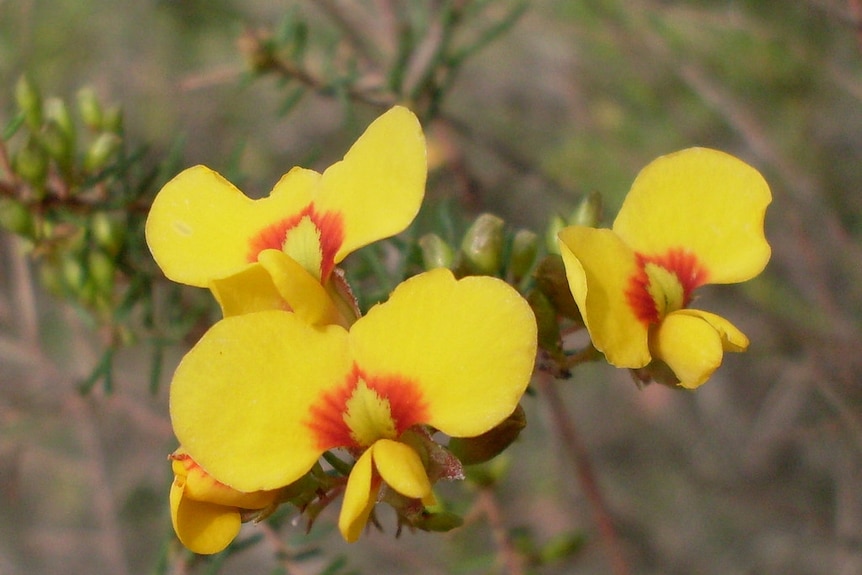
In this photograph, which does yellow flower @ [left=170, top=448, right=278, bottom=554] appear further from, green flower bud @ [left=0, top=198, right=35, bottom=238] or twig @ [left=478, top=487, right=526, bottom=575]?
twig @ [left=478, top=487, right=526, bottom=575]

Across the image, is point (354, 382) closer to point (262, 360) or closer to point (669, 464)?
point (262, 360)

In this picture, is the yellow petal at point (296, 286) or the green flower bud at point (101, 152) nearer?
the yellow petal at point (296, 286)

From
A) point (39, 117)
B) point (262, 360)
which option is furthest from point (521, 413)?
point (39, 117)

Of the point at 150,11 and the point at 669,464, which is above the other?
the point at 150,11

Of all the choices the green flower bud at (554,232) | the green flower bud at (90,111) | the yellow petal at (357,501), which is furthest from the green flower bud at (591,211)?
the green flower bud at (90,111)

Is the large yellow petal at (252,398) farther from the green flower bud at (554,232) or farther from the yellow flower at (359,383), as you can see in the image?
the green flower bud at (554,232)

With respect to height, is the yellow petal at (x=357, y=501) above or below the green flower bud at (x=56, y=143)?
above
